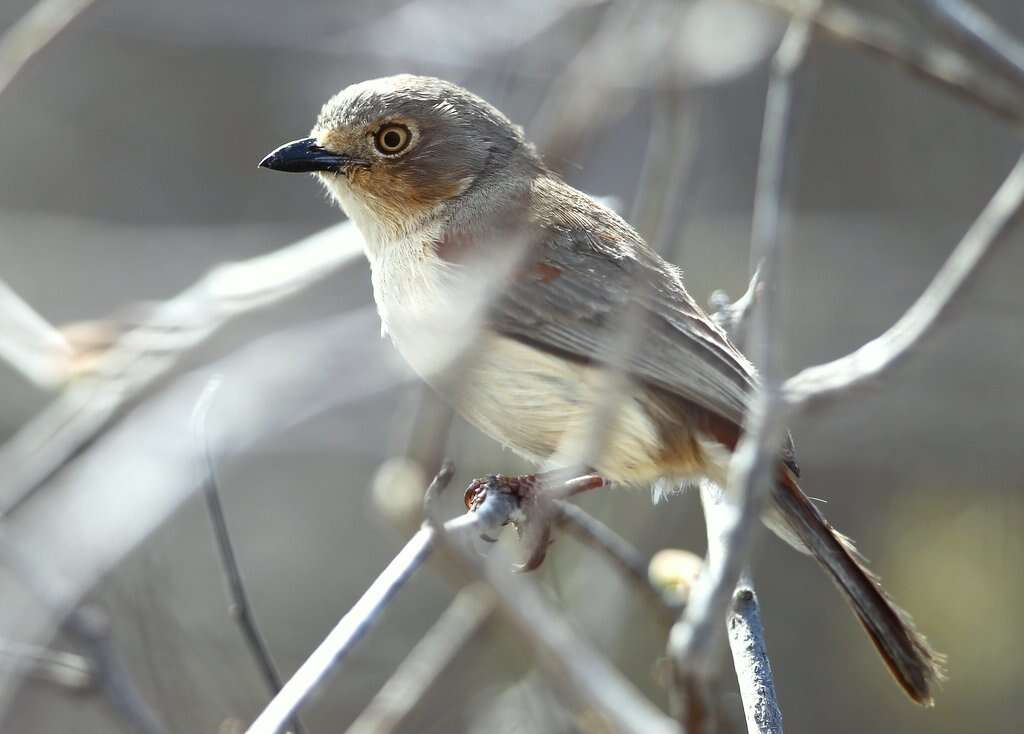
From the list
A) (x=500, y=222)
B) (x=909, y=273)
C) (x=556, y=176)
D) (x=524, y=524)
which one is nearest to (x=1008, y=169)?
(x=909, y=273)

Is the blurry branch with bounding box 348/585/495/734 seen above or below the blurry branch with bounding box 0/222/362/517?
below

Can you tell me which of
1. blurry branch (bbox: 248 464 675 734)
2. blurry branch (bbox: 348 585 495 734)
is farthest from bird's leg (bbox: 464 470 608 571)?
blurry branch (bbox: 348 585 495 734)

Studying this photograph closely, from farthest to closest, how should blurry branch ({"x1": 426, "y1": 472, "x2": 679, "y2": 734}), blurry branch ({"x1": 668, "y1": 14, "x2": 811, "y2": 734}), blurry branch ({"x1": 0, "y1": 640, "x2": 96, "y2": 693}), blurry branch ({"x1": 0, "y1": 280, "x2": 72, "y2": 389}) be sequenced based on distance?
blurry branch ({"x1": 0, "y1": 280, "x2": 72, "y2": 389}) < blurry branch ({"x1": 0, "y1": 640, "x2": 96, "y2": 693}) < blurry branch ({"x1": 426, "y1": 472, "x2": 679, "y2": 734}) < blurry branch ({"x1": 668, "y1": 14, "x2": 811, "y2": 734})

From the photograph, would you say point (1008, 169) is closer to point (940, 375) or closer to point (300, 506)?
point (940, 375)

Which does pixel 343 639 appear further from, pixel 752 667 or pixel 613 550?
pixel 613 550

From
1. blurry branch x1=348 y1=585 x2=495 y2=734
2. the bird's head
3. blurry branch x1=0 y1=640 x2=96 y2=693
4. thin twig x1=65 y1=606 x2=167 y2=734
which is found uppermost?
the bird's head

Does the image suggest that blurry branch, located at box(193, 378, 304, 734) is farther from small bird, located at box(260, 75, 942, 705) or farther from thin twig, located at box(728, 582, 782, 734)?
thin twig, located at box(728, 582, 782, 734)

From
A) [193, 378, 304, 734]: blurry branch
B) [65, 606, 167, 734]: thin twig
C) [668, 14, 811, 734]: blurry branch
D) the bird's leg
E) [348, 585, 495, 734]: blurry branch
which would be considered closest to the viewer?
[668, 14, 811, 734]: blurry branch
